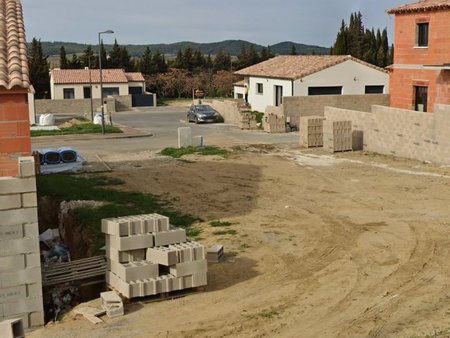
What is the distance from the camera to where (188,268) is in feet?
34.9

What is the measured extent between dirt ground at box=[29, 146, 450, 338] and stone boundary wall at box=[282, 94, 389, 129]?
1250 cm

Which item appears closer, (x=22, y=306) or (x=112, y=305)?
(x=112, y=305)

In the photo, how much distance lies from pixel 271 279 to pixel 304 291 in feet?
2.83

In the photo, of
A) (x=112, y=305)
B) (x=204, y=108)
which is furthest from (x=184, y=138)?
(x=112, y=305)

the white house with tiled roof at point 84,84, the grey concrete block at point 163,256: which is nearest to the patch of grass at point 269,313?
the grey concrete block at point 163,256

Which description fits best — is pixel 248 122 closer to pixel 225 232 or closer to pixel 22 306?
pixel 225 232

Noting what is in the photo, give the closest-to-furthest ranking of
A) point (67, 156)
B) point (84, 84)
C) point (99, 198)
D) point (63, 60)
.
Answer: point (99, 198) → point (67, 156) → point (84, 84) → point (63, 60)

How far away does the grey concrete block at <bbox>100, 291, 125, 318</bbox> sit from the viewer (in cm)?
987

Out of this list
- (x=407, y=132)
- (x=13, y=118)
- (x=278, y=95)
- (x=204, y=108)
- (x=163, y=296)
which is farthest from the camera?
(x=278, y=95)

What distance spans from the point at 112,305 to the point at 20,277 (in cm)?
155

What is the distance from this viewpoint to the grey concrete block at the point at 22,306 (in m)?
9.96

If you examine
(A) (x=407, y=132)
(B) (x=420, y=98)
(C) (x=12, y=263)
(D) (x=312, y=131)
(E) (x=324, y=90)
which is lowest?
(C) (x=12, y=263)

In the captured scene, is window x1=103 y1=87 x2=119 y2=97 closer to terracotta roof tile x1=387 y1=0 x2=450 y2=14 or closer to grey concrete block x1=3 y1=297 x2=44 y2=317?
terracotta roof tile x1=387 y1=0 x2=450 y2=14

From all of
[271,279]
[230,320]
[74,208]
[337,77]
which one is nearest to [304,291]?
[271,279]
